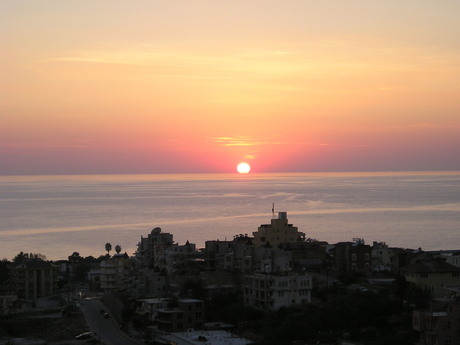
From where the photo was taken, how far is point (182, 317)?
104ft

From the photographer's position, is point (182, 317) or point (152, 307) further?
point (152, 307)

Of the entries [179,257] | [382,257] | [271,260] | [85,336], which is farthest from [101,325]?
[382,257]

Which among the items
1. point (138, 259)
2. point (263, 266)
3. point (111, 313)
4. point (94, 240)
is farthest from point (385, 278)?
point (94, 240)

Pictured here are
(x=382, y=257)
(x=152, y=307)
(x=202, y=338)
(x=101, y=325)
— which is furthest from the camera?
(x=382, y=257)

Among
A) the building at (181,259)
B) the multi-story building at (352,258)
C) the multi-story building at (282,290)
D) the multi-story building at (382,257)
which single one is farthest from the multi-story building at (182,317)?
the multi-story building at (382,257)

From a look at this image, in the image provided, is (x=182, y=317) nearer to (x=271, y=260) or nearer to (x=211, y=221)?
(x=271, y=260)

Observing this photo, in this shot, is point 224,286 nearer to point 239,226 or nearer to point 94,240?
point 94,240

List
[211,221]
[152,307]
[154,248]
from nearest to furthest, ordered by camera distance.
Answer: [152,307], [154,248], [211,221]

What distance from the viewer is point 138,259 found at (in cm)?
4966

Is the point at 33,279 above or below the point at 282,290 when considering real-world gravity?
below

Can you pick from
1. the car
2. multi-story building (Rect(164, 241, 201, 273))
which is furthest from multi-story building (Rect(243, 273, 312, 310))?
multi-story building (Rect(164, 241, 201, 273))

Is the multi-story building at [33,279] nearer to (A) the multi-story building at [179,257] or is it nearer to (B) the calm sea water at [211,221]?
(A) the multi-story building at [179,257]

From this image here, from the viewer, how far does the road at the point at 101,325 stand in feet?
105

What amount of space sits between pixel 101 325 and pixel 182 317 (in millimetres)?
4847
